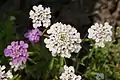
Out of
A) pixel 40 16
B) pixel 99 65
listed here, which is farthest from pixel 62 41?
pixel 99 65

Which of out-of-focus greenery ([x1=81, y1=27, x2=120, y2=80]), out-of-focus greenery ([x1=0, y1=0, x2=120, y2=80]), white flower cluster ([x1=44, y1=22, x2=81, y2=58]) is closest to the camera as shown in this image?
white flower cluster ([x1=44, y1=22, x2=81, y2=58])

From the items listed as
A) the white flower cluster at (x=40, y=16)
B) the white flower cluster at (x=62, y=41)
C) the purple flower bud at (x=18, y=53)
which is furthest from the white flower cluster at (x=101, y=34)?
the purple flower bud at (x=18, y=53)

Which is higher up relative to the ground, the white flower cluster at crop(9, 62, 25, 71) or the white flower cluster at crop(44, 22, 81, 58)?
the white flower cluster at crop(44, 22, 81, 58)

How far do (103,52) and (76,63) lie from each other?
191 millimetres

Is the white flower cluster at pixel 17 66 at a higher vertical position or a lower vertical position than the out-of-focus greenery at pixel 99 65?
lower

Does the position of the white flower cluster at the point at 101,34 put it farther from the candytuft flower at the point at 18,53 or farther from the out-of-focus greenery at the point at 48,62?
the candytuft flower at the point at 18,53

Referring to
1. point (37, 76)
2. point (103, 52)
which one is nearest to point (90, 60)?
point (103, 52)

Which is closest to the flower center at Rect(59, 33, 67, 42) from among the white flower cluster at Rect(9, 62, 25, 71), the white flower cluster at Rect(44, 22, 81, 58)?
the white flower cluster at Rect(44, 22, 81, 58)

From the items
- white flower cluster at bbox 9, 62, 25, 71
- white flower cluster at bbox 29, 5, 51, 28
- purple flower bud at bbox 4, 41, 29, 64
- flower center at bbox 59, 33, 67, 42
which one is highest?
white flower cluster at bbox 29, 5, 51, 28

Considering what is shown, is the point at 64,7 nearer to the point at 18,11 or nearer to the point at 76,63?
the point at 18,11

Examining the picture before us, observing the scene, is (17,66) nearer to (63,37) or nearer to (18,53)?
(18,53)

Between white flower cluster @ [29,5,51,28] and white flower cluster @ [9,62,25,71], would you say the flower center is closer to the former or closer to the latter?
white flower cluster @ [29,5,51,28]

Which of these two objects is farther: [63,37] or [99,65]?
[99,65]

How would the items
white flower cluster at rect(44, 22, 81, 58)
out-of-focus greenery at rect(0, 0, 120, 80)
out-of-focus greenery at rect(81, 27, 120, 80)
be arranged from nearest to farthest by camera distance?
white flower cluster at rect(44, 22, 81, 58) < out-of-focus greenery at rect(0, 0, 120, 80) < out-of-focus greenery at rect(81, 27, 120, 80)
